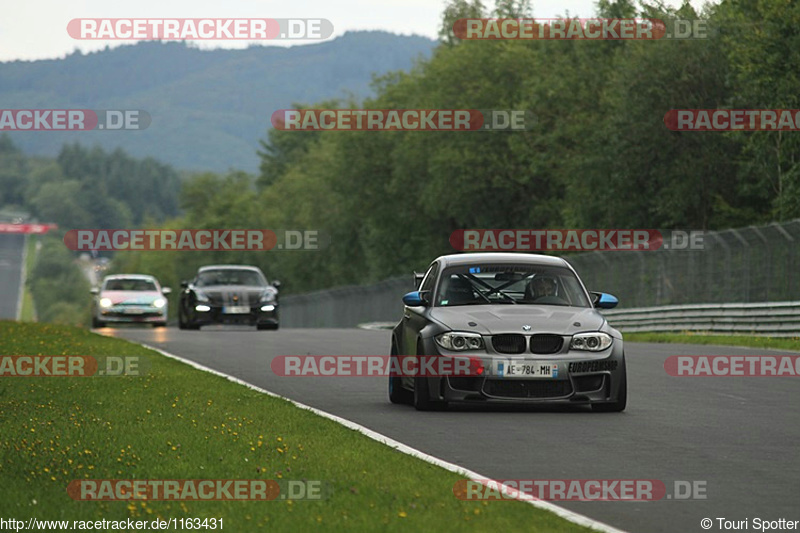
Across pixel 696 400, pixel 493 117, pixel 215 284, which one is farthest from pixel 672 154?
pixel 696 400

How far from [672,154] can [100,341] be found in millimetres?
37549

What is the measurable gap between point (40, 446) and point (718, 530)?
195 inches

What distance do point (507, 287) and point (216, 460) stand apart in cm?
616

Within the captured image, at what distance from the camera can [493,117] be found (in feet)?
262

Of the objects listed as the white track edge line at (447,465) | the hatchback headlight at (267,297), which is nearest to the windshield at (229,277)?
the hatchback headlight at (267,297)

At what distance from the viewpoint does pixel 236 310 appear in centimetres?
3916

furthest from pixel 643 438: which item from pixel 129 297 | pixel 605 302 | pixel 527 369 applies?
pixel 129 297

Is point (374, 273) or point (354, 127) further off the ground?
point (354, 127)

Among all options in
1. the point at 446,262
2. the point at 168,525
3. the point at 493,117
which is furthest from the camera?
the point at 493,117

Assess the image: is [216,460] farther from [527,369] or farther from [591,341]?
[591,341]

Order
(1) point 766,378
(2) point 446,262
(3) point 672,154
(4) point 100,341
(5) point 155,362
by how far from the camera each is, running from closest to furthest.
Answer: (2) point 446,262, (1) point 766,378, (5) point 155,362, (4) point 100,341, (3) point 672,154

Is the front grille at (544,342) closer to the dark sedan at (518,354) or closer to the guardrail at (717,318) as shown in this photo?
the dark sedan at (518,354)

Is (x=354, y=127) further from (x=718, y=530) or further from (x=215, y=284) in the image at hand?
(x=718, y=530)

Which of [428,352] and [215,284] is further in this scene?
[215,284]
